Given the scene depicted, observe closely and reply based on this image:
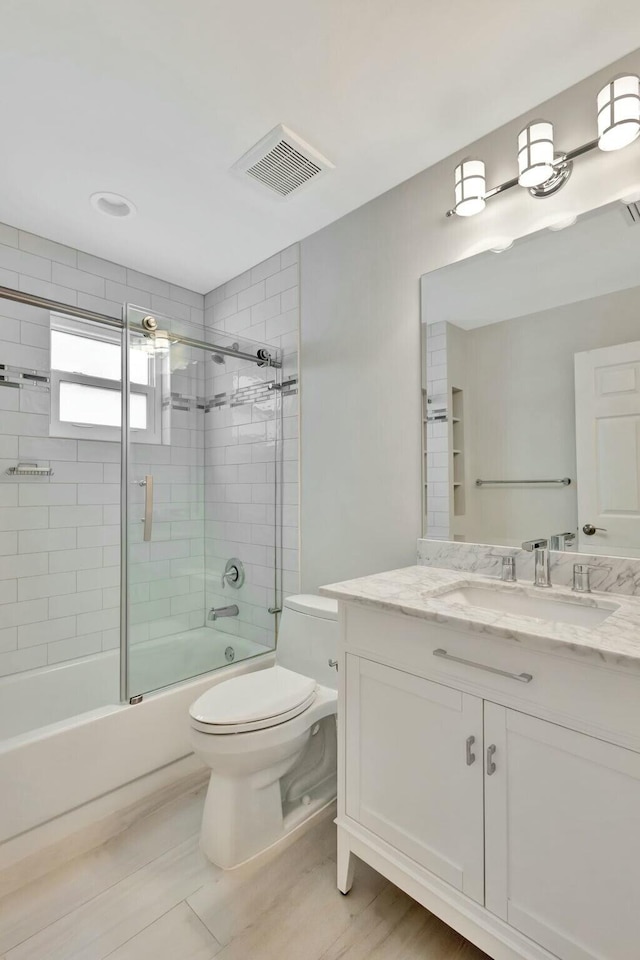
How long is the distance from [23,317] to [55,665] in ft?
5.60

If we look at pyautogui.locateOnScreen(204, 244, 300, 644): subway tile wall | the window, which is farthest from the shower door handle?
pyautogui.locateOnScreen(204, 244, 300, 644): subway tile wall

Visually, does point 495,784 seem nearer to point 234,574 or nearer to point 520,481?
point 520,481

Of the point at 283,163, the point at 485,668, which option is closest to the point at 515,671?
the point at 485,668

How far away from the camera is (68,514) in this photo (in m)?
2.38

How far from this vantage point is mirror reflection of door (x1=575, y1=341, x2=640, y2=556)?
1.36 m

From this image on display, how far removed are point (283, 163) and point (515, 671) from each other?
1.89 meters

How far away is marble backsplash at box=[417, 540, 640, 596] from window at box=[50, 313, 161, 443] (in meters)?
1.33

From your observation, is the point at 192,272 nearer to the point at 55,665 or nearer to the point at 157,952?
the point at 55,665

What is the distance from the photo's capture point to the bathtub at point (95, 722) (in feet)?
5.14

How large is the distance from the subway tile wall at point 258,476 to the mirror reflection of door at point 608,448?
1329mm

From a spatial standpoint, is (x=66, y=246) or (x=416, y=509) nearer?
(x=416, y=509)

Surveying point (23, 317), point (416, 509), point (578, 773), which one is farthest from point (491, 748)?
point (23, 317)

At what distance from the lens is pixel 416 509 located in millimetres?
1865

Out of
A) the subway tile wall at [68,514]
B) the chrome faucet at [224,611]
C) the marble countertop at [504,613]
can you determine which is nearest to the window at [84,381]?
the subway tile wall at [68,514]
